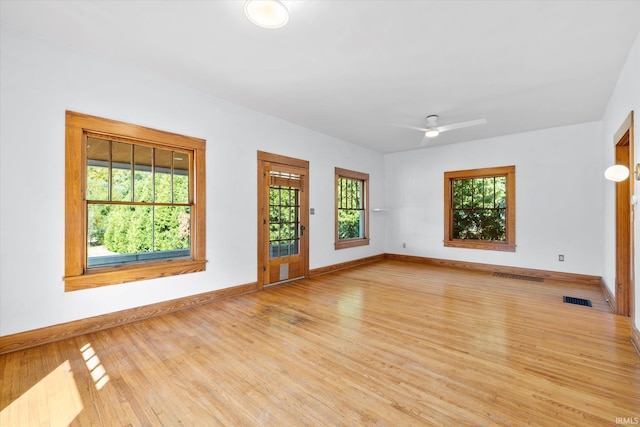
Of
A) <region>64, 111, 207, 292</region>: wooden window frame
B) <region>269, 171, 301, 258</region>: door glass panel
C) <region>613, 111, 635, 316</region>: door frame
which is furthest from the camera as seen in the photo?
<region>269, 171, 301, 258</region>: door glass panel

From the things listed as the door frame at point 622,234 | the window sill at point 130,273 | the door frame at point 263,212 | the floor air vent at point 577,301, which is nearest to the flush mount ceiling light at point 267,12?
the door frame at point 263,212

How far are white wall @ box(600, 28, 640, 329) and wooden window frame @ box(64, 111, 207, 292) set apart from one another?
15.8 feet

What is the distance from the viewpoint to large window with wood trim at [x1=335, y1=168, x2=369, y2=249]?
20.9ft

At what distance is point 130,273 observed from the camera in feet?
10.7

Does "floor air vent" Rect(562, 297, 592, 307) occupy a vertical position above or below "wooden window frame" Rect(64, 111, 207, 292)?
below

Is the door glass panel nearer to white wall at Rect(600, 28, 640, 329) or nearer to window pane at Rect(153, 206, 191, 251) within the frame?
window pane at Rect(153, 206, 191, 251)

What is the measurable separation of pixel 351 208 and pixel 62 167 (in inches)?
204

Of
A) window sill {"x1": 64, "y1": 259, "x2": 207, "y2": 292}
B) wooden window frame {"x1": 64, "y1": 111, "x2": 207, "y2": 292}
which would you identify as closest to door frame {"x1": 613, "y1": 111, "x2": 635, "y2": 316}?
window sill {"x1": 64, "y1": 259, "x2": 207, "y2": 292}

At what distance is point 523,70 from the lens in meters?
3.23

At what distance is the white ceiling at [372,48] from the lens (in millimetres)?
2309

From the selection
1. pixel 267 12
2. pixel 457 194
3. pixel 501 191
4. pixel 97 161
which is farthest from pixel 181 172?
pixel 501 191

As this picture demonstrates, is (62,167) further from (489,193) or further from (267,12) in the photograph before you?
(489,193)

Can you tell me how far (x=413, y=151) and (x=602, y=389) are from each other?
5.90 meters

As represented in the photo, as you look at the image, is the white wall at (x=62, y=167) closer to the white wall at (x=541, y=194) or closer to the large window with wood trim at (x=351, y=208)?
the large window with wood trim at (x=351, y=208)
